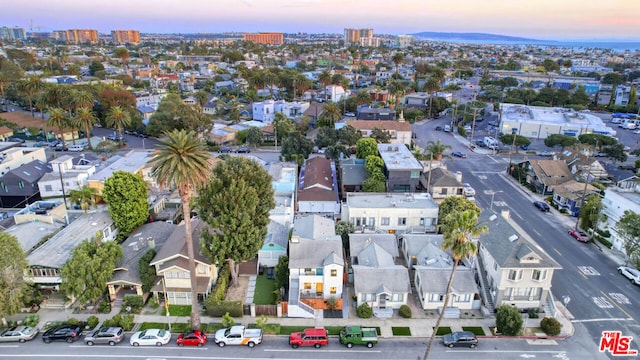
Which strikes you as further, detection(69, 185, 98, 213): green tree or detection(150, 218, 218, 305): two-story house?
detection(69, 185, 98, 213): green tree

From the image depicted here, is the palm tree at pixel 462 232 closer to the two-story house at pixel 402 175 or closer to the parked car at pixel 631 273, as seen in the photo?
the parked car at pixel 631 273

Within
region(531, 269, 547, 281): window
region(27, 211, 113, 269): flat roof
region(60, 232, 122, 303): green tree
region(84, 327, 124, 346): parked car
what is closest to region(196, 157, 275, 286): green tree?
region(60, 232, 122, 303): green tree

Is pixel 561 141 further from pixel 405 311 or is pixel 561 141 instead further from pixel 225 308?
pixel 225 308

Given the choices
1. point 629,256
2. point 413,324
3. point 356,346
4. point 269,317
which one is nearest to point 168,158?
point 269,317

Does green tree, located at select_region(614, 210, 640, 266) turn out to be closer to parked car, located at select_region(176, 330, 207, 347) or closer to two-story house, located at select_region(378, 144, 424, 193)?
two-story house, located at select_region(378, 144, 424, 193)

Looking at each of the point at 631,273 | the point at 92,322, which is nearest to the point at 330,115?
the point at 631,273

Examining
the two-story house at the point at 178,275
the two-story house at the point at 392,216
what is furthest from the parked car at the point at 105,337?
the two-story house at the point at 392,216

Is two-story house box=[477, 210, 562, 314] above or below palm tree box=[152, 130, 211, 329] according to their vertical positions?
below
